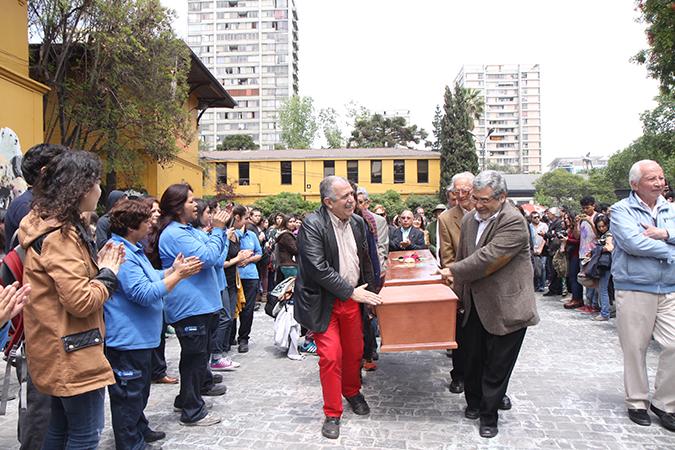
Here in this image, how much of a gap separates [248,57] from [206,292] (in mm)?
103920

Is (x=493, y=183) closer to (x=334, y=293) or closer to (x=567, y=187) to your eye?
(x=334, y=293)

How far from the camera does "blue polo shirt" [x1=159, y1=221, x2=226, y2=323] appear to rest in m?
3.96

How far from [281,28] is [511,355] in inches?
4123

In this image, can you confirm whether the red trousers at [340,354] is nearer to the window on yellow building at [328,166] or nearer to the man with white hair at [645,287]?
the man with white hair at [645,287]

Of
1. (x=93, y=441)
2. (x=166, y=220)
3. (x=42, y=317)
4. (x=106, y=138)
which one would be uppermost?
(x=106, y=138)

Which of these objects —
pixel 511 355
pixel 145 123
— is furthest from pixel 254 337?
pixel 145 123

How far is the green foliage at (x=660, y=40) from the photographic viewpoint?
12.0 metres

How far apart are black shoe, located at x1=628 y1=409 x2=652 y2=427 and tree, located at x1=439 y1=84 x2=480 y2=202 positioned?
117 feet

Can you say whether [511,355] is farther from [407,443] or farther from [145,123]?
[145,123]

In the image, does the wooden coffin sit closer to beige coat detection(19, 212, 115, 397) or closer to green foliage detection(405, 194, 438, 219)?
beige coat detection(19, 212, 115, 397)

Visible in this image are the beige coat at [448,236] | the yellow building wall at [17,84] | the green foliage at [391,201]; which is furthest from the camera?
the green foliage at [391,201]

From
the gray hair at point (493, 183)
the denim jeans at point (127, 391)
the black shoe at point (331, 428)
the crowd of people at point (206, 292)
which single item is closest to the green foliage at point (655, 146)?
the crowd of people at point (206, 292)

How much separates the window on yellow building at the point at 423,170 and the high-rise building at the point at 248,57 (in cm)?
6000

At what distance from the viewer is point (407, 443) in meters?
3.71
